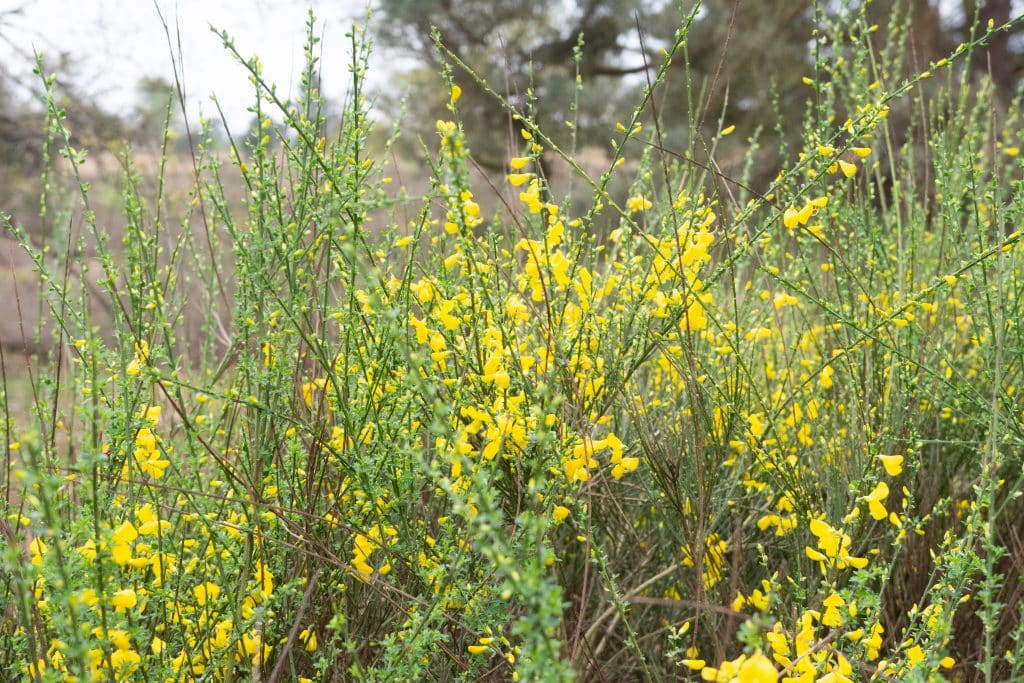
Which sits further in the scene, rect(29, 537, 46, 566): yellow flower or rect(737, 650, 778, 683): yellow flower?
rect(29, 537, 46, 566): yellow flower

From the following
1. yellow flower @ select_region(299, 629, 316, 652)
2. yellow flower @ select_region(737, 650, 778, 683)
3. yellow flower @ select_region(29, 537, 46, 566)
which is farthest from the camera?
yellow flower @ select_region(299, 629, 316, 652)

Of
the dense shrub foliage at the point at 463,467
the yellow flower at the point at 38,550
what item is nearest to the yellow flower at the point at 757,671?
the dense shrub foliage at the point at 463,467

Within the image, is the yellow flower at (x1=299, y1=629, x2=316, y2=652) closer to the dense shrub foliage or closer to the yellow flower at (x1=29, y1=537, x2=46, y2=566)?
the dense shrub foliage

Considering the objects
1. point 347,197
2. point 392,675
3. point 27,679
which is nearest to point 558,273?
point 347,197

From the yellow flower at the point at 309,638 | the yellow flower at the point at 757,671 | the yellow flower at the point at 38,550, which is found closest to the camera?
the yellow flower at the point at 757,671

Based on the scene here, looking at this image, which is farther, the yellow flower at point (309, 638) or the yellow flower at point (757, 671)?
the yellow flower at point (309, 638)

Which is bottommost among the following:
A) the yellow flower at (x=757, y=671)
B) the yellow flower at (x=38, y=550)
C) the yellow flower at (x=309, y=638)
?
the yellow flower at (x=309, y=638)

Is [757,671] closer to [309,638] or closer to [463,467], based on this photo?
[463,467]

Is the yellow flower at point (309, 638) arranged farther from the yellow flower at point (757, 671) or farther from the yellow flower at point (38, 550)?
the yellow flower at point (757, 671)

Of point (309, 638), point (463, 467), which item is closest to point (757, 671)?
point (463, 467)

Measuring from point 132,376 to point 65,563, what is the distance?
440 millimetres

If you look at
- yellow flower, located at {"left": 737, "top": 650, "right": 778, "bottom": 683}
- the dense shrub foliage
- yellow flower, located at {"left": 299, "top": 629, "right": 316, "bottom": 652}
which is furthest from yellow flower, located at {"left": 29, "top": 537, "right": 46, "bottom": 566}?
yellow flower, located at {"left": 737, "top": 650, "right": 778, "bottom": 683}

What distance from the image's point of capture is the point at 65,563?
1.08 meters

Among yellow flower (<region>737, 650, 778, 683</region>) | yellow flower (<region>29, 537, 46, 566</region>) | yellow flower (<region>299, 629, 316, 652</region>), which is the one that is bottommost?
yellow flower (<region>299, 629, 316, 652</region>)
